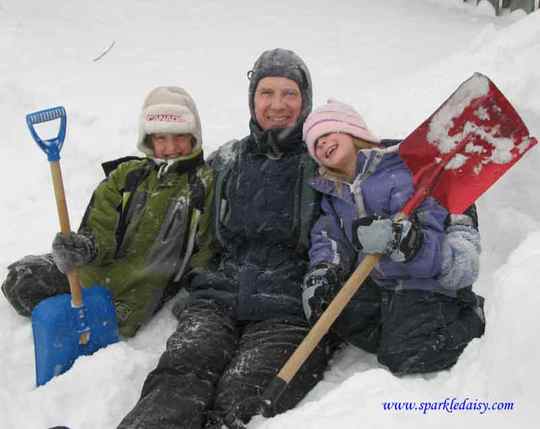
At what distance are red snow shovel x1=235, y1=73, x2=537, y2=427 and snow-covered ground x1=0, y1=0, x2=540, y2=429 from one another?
0.44m

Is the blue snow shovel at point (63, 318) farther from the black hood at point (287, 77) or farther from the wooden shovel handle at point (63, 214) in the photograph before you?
the black hood at point (287, 77)

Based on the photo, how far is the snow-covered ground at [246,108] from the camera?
5.91 feet

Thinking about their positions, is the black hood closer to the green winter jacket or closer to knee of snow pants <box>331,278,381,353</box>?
the green winter jacket

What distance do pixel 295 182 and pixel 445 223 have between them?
2.39 feet

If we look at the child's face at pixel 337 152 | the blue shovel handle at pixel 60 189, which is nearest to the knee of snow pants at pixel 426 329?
the child's face at pixel 337 152

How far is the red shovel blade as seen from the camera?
8.55 ft

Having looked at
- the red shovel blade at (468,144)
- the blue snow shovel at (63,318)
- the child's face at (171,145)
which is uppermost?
the red shovel blade at (468,144)

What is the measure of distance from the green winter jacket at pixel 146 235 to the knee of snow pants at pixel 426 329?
103 cm

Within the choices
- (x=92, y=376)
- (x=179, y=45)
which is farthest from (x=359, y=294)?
(x=179, y=45)

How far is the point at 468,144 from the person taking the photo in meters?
2.70

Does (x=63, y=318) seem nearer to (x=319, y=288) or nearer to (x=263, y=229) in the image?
(x=263, y=229)

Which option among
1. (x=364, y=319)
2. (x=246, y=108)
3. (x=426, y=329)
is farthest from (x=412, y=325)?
(x=246, y=108)

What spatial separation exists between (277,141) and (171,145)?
551 mm

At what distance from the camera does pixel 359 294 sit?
2.72 meters
